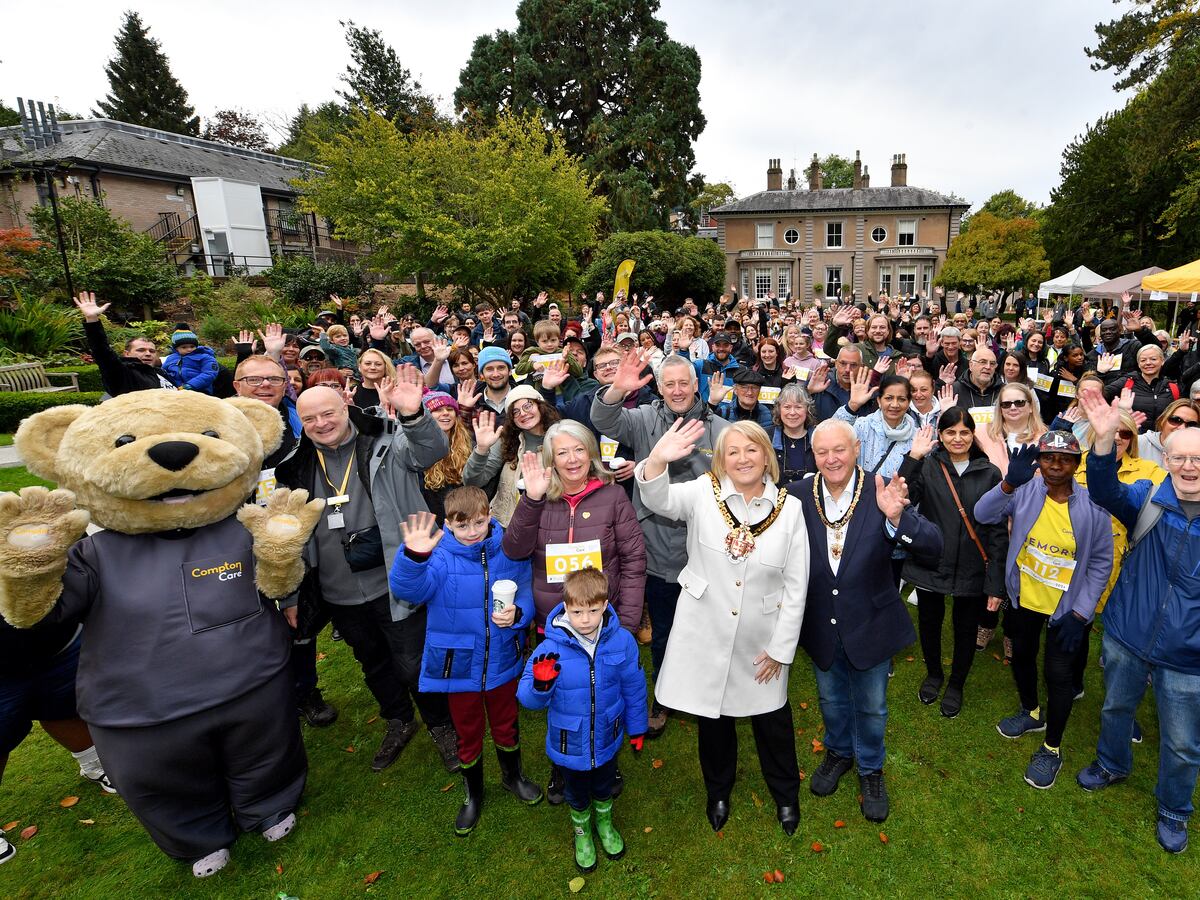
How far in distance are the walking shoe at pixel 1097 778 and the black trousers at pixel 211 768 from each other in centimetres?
461

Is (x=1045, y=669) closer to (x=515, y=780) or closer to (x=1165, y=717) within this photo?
(x=1165, y=717)

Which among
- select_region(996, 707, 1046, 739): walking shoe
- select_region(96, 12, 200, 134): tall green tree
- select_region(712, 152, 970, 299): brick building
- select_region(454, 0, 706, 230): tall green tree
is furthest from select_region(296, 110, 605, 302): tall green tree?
select_region(96, 12, 200, 134): tall green tree

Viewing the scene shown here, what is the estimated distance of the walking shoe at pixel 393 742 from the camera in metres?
4.03

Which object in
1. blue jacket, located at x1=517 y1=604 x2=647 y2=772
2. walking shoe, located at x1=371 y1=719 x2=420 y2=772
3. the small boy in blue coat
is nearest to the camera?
blue jacket, located at x1=517 y1=604 x2=647 y2=772

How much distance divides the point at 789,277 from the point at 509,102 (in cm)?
2294

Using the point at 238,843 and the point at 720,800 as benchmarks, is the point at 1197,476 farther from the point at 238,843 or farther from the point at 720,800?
the point at 238,843

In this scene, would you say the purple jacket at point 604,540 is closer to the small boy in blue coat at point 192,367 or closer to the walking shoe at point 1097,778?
the walking shoe at point 1097,778

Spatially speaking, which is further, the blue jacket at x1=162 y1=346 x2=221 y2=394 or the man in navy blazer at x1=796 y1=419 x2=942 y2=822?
the blue jacket at x1=162 y1=346 x2=221 y2=394

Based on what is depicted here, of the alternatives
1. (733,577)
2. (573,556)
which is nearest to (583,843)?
(573,556)

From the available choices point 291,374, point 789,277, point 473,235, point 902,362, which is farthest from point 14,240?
point 789,277

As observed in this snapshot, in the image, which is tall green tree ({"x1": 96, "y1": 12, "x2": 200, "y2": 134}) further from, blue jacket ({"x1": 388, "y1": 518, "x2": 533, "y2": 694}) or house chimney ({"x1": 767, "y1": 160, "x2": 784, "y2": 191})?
blue jacket ({"x1": 388, "y1": 518, "x2": 533, "y2": 694})

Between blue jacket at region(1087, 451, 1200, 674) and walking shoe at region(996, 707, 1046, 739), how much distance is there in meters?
1.13

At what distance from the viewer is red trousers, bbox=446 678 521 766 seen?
3.38m

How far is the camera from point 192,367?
23.5ft
